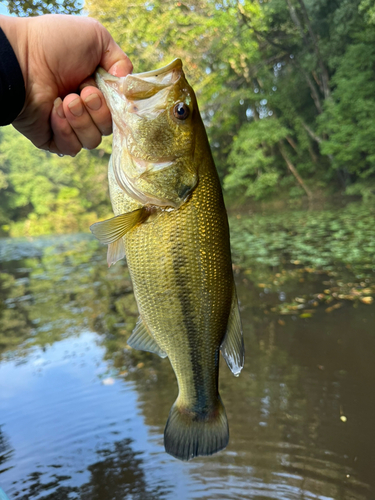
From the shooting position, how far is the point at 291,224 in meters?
14.4

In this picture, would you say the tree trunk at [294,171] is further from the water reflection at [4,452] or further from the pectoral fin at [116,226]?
the pectoral fin at [116,226]

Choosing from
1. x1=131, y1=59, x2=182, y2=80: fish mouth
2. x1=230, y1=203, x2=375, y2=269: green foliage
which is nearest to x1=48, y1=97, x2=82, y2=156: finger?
x1=131, y1=59, x2=182, y2=80: fish mouth

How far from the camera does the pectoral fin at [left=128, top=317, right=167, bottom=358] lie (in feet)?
5.61

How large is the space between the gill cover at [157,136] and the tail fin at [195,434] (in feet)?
3.07

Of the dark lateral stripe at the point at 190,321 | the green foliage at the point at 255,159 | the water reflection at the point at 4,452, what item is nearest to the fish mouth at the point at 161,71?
the dark lateral stripe at the point at 190,321

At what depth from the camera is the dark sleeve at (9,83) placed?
5.23 ft

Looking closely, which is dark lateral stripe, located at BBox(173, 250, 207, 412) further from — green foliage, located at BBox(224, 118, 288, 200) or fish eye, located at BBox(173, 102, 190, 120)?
green foliage, located at BBox(224, 118, 288, 200)

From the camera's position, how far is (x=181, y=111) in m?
1.58

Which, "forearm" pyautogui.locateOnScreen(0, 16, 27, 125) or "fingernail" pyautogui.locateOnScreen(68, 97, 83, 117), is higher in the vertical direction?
"forearm" pyautogui.locateOnScreen(0, 16, 27, 125)

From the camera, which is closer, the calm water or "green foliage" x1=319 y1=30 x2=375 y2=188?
the calm water

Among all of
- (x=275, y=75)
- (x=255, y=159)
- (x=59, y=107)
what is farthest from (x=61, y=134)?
(x=275, y=75)

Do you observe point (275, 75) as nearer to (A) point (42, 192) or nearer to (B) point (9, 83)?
(B) point (9, 83)

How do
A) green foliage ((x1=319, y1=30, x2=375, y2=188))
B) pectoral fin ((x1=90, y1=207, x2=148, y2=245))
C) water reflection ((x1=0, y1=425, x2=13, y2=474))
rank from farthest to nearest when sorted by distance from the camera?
green foliage ((x1=319, y1=30, x2=375, y2=188)) < water reflection ((x1=0, y1=425, x2=13, y2=474)) < pectoral fin ((x1=90, y1=207, x2=148, y2=245))

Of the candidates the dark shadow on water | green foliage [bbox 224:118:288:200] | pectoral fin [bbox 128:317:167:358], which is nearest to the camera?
pectoral fin [bbox 128:317:167:358]
